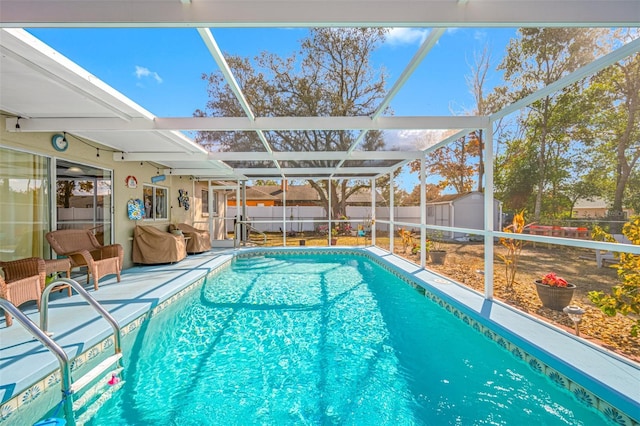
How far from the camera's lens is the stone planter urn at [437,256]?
831 cm

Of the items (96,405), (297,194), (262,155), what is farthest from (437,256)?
(297,194)

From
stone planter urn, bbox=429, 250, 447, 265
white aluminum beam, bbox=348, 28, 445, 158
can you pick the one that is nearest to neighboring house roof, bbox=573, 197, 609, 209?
stone planter urn, bbox=429, 250, 447, 265

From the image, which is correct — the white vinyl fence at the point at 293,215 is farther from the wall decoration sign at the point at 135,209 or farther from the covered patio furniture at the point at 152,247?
the wall decoration sign at the point at 135,209

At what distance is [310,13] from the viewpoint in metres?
2.07

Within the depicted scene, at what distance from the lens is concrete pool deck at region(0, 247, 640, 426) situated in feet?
7.71

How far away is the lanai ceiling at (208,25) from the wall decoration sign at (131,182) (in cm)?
288

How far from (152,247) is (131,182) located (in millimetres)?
1623

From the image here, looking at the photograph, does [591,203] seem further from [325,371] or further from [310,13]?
[310,13]

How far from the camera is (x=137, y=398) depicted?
9.14ft

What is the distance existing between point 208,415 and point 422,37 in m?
3.54

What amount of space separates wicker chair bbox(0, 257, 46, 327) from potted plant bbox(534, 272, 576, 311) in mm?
6572

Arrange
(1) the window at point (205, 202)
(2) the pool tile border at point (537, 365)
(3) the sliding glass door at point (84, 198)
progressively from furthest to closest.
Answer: (1) the window at point (205, 202) → (3) the sliding glass door at point (84, 198) → (2) the pool tile border at point (537, 365)

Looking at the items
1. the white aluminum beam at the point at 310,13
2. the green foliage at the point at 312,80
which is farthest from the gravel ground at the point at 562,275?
the green foliage at the point at 312,80

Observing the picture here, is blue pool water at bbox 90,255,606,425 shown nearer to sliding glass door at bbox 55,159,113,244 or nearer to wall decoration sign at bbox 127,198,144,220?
sliding glass door at bbox 55,159,113,244
